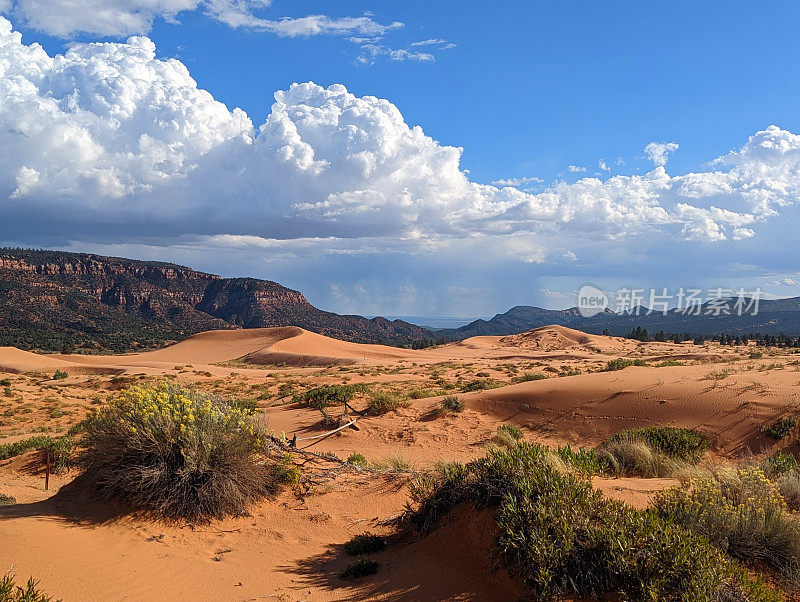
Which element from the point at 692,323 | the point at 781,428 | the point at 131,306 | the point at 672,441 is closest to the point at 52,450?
the point at 672,441

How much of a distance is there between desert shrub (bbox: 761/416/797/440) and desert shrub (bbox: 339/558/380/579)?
11239 mm

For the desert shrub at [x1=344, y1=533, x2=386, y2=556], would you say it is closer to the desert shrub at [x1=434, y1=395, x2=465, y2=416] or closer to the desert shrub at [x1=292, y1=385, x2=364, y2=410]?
the desert shrub at [x1=434, y1=395, x2=465, y2=416]

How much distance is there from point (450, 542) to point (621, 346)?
2306 inches

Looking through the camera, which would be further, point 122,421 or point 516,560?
point 122,421

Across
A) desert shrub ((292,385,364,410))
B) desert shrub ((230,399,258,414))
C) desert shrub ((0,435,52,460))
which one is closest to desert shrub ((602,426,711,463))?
desert shrub ((230,399,258,414))

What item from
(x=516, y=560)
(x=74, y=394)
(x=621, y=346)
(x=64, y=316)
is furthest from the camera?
(x=64, y=316)

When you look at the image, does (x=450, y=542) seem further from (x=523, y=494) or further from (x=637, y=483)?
(x=637, y=483)

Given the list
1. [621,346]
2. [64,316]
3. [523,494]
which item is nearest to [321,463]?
[523,494]

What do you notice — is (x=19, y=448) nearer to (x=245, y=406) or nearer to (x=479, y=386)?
(x=245, y=406)

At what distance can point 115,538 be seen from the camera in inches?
252

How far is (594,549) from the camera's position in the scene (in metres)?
4.64

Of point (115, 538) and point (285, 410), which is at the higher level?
point (115, 538)

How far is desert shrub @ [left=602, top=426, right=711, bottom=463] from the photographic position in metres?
11.4

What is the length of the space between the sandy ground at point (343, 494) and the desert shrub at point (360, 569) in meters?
0.11
